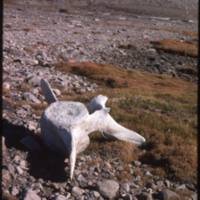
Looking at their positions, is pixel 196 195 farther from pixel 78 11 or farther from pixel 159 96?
pixel 78 11

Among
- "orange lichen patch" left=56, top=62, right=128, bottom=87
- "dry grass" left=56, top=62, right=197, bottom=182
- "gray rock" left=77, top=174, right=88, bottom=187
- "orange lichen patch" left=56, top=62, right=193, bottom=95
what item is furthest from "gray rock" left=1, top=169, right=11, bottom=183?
"orange lichen patch" left=56, top=62, right=128, bottom=87

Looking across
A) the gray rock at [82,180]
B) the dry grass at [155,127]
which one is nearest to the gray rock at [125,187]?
the dry grass at [155,127]

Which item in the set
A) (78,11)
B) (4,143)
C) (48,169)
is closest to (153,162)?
(48,169)

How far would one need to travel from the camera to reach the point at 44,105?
1500 cm

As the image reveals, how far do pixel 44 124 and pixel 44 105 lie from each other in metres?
3.71

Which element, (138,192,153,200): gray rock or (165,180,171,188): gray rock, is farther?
(165,180,171,188): gray rock

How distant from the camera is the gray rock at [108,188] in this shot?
33.8 ft

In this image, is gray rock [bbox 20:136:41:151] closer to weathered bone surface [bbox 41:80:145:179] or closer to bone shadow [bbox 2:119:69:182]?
bone shadow [bbox 2:119:69:182]

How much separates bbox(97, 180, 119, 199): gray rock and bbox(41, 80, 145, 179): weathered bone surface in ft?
2.29

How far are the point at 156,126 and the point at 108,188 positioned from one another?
4.28m

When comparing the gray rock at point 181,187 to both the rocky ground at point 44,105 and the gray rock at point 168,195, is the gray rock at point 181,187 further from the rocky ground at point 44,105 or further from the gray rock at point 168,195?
the gray rock at point 168,195

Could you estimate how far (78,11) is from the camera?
228ft

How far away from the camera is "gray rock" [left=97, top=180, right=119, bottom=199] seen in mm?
10289

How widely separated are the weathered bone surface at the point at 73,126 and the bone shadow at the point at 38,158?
0.22 metres
